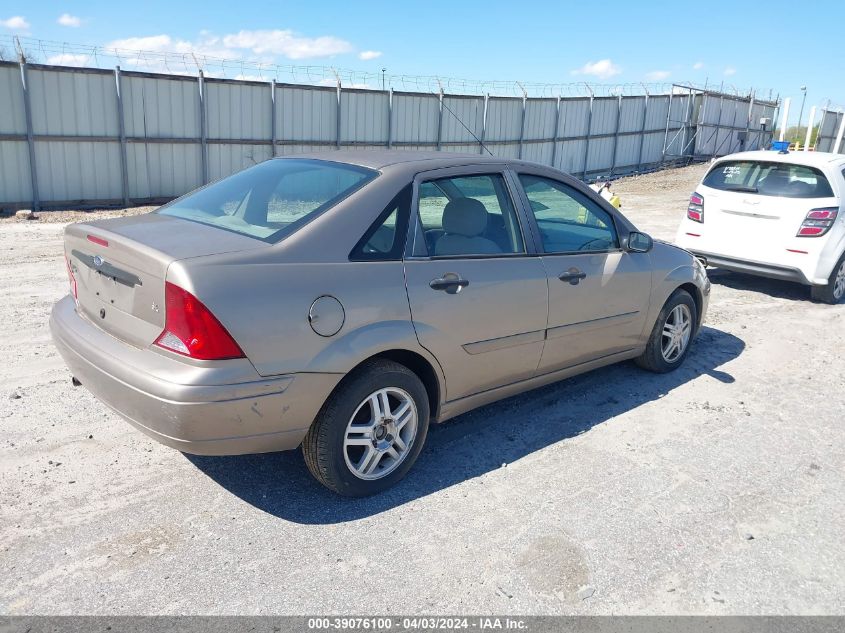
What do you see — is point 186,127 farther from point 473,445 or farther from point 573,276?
point 473,445

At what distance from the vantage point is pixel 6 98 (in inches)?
524

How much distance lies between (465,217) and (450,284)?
0.53 metres

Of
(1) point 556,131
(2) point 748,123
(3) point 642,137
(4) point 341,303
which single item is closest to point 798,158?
(4) point 341,303

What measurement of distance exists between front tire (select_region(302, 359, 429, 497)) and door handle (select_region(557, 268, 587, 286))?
49.4 inches

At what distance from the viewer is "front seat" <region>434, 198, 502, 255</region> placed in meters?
3.88

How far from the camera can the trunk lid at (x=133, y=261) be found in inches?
121

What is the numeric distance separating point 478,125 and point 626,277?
16950 mm

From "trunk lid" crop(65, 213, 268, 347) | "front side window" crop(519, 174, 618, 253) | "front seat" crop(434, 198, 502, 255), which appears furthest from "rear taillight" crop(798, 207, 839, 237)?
"trunk lid" crop(65, 213, 268, 347)

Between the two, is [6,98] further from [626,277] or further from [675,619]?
[675,619]

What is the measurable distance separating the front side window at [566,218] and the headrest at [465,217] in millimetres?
413

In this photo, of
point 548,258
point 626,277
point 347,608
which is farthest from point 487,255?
point 347,608

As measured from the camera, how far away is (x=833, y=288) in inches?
320

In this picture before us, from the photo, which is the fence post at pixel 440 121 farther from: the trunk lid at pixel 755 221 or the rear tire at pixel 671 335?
the rear tire at pixel 671 335

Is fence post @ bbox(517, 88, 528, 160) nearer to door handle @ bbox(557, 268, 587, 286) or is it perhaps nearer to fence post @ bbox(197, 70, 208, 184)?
fence post @ bbox(197, 70, 208, 184)
